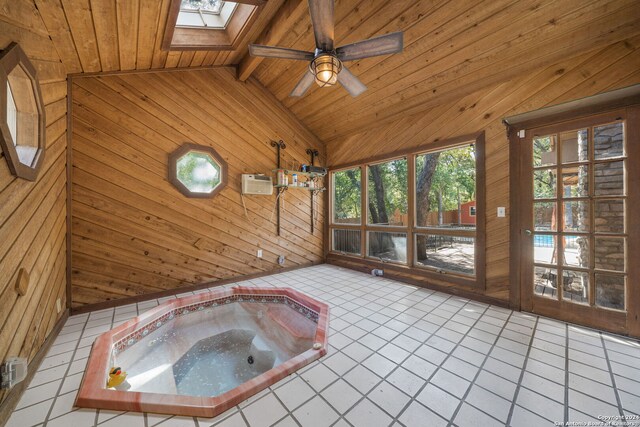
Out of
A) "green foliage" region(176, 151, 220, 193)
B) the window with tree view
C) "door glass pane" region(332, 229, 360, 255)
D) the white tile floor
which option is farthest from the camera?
"door glass pane" region(332, 229, 360, 255)

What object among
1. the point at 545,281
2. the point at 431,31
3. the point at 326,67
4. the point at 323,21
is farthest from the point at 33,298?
the point at 545,281

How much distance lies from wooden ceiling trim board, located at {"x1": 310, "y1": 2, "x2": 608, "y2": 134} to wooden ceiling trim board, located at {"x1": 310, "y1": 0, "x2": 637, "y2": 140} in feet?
0.18

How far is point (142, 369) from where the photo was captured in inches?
82.9

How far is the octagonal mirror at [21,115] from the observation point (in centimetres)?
135

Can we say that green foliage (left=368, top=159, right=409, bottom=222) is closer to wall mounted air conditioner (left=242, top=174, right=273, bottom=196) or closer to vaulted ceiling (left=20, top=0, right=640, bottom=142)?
vaulted ceiling (left=20, top=0, right=640, bottom=142)

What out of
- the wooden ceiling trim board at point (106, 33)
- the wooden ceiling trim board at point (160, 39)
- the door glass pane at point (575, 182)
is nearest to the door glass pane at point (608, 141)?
the door glass pane at point (575, 182)

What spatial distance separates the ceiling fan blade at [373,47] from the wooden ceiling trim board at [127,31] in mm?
1779

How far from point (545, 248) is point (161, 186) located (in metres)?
4.77

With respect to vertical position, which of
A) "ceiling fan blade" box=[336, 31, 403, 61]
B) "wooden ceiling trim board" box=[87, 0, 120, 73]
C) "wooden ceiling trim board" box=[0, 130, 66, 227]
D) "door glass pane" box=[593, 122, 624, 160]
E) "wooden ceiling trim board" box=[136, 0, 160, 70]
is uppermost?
"wooden ceiling trim board" box=[136, 0, 160, 70]

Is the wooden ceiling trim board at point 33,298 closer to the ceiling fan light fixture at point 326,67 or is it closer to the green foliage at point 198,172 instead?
the green foliage at point 198,172

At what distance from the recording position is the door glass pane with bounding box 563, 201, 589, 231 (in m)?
2.42

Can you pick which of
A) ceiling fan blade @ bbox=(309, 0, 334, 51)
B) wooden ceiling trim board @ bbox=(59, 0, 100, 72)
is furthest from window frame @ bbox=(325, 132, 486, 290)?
wooden ceiling trim board @ bbox=(59, 0, 100, 72)

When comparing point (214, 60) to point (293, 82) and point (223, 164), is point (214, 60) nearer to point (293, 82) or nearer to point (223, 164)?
point (293, 82)

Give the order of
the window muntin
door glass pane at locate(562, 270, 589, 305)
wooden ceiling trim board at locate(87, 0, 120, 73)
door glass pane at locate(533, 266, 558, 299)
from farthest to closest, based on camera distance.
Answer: the window muntin < door glass pane at locate(533, 266, 558, 299) < door glass pane at locate(562, 270, 589, 305) < wooden ceiling trim board at locate(87, 0, 120, 73)
